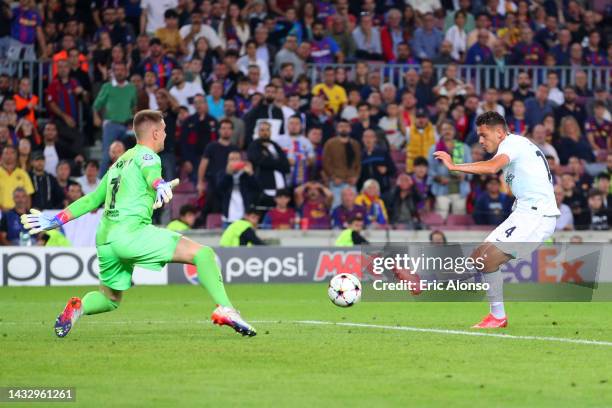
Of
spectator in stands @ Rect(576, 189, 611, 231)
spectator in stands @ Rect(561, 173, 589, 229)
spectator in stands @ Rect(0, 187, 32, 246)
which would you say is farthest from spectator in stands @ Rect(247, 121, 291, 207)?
spectator in stands @ Rect(576, 189, 611, 231)

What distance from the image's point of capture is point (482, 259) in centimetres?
1274

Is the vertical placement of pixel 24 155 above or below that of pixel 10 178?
above

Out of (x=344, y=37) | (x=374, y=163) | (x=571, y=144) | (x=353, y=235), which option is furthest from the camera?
Result: (x=344, y=37)

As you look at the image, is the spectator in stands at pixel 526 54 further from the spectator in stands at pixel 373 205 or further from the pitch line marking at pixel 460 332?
the pitch line marking at pixel 460 332

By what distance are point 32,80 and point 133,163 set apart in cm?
1434

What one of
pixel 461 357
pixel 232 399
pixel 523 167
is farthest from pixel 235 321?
pixel 523 167

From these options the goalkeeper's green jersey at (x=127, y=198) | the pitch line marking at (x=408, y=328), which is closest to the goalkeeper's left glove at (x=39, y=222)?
the goalkeeper's green jersey at (x=127, y=198)

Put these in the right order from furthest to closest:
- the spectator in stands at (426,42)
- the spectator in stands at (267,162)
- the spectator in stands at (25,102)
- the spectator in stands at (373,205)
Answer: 1. the spectator in stands at (426,42)
2. the spectator in stands at (25,102)
3. the spectator in stands at (373,205)
4. the spectator in stands at (267,162)

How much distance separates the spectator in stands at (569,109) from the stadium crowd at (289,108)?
32mm

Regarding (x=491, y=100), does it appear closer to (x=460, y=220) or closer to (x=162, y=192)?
(x=460, y=220)

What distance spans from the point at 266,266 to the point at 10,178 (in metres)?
4.78

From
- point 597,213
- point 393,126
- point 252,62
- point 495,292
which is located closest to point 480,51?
point 393,126

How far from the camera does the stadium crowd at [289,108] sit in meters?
23.1

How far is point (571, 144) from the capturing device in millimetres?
25391
